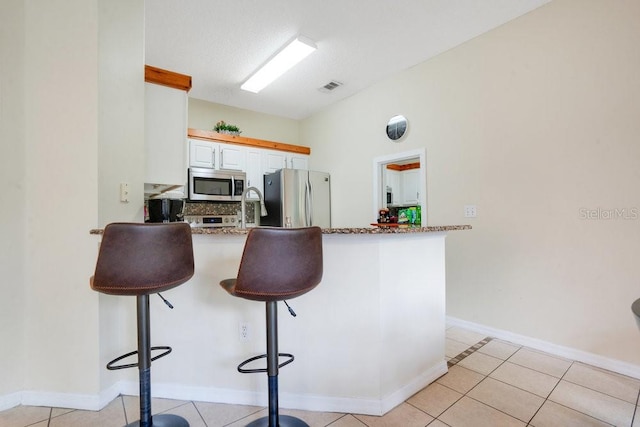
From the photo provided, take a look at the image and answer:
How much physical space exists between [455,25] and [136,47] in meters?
2.60

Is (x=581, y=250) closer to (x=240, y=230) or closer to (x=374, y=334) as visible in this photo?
(x=374, y=334)

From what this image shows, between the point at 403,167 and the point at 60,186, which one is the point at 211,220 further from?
the point at 403,167

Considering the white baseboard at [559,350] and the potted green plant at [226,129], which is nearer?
the white baseboard at [559,350]

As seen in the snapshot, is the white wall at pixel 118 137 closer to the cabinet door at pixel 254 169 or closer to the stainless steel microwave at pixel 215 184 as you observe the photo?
the stainless steel microwave at pixel 215 184

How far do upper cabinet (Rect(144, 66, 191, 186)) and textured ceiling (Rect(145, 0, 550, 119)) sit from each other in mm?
642

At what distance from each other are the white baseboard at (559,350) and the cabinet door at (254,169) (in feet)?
10.0

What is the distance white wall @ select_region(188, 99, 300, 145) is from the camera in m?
4.23

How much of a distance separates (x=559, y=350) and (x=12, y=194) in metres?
3.86

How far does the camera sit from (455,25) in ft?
8.69

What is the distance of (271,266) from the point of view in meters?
1.23

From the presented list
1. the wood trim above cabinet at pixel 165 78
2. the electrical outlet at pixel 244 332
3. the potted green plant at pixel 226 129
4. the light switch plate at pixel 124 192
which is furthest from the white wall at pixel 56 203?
the potted green plant at pixel 226 129

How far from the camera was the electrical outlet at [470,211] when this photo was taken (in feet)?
9.23

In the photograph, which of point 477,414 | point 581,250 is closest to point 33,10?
point 477,414

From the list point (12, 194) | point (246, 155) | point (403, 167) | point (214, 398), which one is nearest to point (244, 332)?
point (214, 398)
